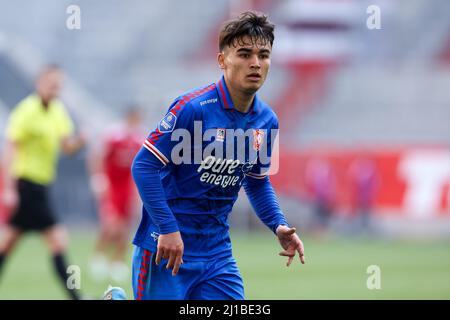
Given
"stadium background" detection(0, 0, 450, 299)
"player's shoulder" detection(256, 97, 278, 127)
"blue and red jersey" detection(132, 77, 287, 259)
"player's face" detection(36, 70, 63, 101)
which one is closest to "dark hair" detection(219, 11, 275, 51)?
"blue and red jersey" detection(132, 77, 287, 259)

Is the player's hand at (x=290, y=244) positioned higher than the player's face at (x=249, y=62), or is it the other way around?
the player's face at (x=249, y=62)

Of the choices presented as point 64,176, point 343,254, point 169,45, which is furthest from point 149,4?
point 343,254

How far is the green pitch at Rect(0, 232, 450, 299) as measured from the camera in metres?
11.0

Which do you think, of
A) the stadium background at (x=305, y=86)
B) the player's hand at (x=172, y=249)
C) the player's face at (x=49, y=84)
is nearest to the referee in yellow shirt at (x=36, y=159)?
the player's face at (x=49, y=84)

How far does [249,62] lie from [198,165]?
2.21ft

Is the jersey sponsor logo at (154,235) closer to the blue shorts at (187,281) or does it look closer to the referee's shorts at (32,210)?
the blue shorts at (187,281)

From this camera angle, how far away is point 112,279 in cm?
1292

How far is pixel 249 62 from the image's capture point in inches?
218

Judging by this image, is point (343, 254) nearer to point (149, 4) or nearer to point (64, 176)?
point (64, 176)

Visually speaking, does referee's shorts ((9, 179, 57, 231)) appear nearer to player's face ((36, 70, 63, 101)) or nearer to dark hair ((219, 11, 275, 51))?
player's face ((36, 70, 63, 101))

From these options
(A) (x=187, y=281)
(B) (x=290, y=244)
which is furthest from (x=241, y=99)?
(A) (x=187, y=281)

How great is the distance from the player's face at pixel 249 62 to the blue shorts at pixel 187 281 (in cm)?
106

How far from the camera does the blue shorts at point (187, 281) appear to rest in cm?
556

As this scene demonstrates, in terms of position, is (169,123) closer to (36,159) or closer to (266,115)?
(266,115)
